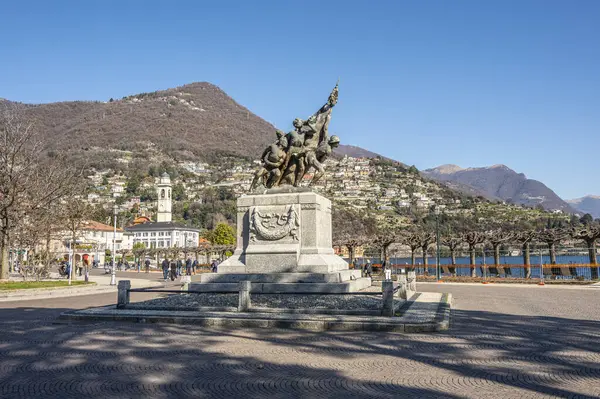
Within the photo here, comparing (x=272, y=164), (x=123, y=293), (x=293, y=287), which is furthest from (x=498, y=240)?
(x=123, y=293)

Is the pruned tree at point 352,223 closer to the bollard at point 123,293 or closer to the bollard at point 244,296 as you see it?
the bollard at point 123,293

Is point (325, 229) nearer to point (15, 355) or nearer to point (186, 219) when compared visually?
point (15, 355)

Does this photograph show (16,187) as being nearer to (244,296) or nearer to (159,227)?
(244,296)

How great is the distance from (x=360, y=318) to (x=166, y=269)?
96.2 feet

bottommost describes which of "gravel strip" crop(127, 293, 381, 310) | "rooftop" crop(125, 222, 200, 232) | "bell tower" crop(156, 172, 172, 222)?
"gravel strip" crop(127, 293, 381, 310)

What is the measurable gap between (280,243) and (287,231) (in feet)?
1.42

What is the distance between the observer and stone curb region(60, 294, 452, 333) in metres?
10.7

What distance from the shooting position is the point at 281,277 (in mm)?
15766

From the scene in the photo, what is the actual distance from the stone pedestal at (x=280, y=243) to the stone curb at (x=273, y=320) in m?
3.98

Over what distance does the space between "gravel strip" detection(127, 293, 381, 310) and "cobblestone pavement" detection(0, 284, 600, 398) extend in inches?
91.5

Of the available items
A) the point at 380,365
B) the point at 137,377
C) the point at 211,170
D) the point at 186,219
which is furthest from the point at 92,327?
the point at 211,170

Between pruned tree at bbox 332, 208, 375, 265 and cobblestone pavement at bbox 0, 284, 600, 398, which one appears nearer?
cobblestone pavement at bbox 0, 284, 600, 398

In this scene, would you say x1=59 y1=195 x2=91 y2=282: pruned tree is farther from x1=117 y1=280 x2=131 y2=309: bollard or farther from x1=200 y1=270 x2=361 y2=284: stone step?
x1=117 y1=280 x2=131 y2=309: bollard

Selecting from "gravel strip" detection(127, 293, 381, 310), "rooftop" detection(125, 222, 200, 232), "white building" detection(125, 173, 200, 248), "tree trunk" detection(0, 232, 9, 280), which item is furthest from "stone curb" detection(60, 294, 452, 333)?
"rooftop" detection(125, 222, 200, 232)
